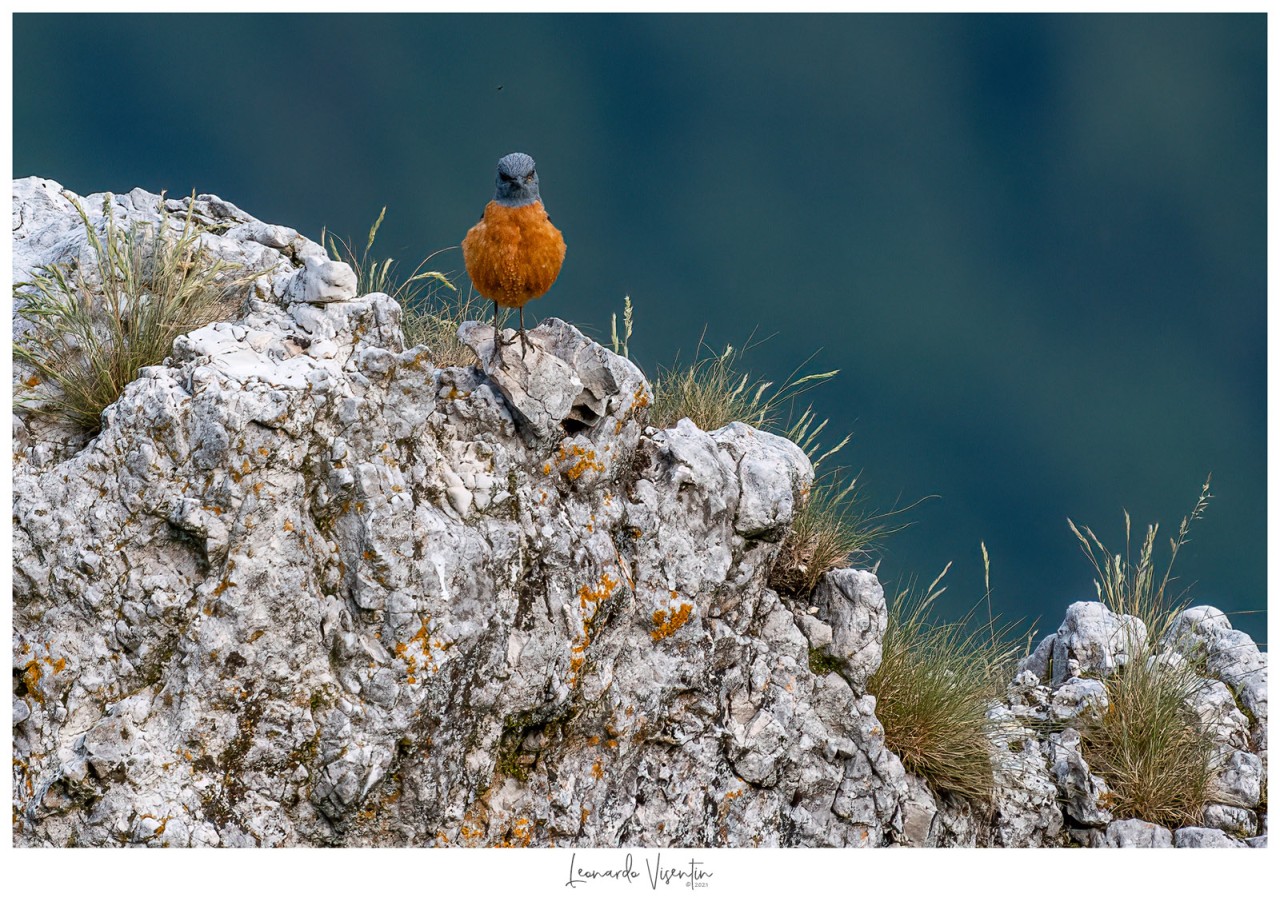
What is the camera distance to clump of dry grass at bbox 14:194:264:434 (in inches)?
208

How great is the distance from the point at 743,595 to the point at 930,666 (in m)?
1.46

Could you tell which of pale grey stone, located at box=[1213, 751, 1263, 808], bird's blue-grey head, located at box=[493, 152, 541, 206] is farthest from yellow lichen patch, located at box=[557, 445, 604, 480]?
pale grey stone, located at box=[1213, 751, 1263, 808]

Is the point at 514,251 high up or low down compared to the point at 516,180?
down

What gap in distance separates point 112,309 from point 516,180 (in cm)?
214

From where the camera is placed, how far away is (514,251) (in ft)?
17.5

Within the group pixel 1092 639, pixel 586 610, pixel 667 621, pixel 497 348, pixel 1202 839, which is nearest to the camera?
pixel 586 610

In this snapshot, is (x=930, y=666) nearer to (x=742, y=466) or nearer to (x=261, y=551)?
(x=742, y=466)

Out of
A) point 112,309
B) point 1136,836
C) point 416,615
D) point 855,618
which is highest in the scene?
point 112,309

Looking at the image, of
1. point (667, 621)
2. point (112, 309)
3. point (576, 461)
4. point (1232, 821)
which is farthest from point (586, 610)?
point (1232, 821)

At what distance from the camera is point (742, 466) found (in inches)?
244

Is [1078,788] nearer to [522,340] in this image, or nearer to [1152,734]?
[1152,734]

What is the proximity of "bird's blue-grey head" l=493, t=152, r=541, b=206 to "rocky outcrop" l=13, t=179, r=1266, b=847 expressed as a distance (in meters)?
0.78

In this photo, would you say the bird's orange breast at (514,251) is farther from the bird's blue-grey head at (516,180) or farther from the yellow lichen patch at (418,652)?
the yellow lichen patch at (418,652)

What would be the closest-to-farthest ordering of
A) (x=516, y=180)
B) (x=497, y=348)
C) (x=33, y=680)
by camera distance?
(x=33, y=680) → (x=516, y=180) → (x=497, y=348)
